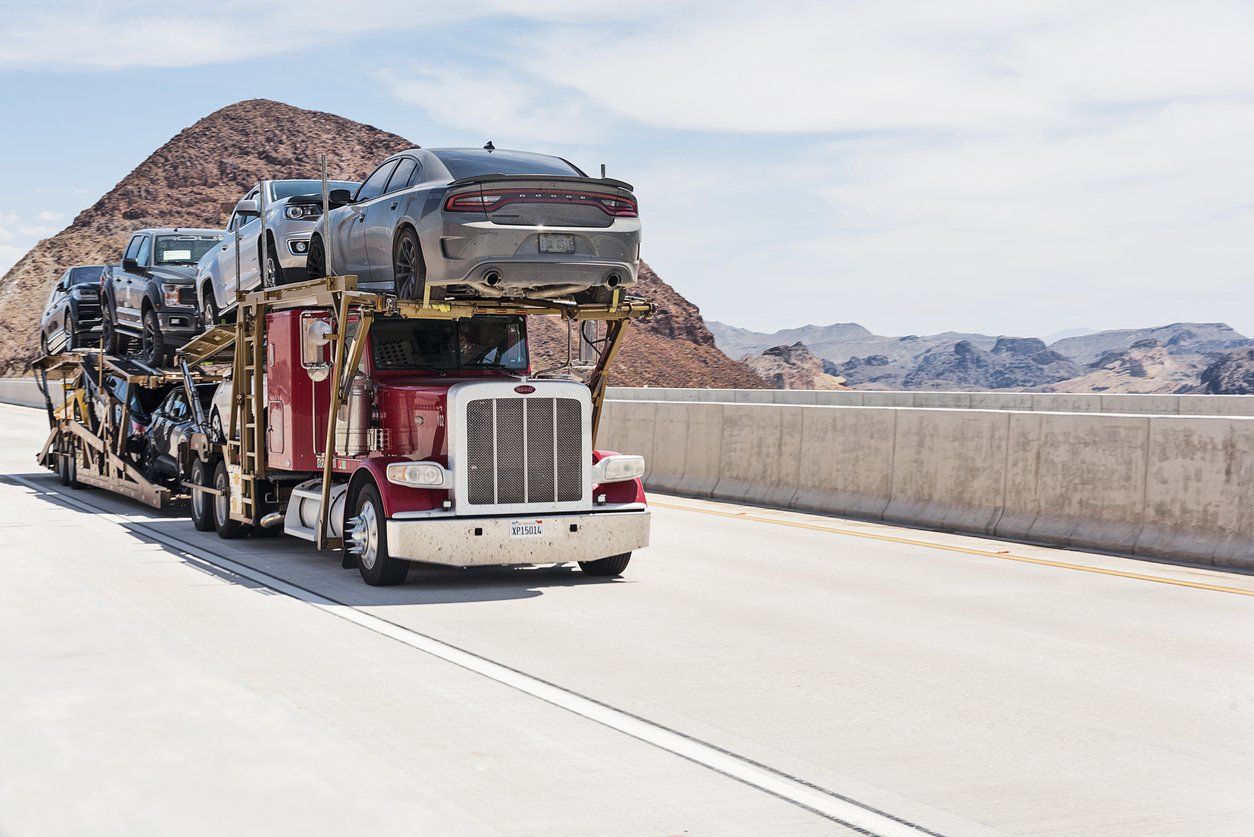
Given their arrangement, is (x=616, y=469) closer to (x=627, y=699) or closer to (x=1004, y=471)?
(x=627, y=699)

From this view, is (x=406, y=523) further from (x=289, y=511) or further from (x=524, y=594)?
(x=289, y=511)

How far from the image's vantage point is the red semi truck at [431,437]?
1112 cm

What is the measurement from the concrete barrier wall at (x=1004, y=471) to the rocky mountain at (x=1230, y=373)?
475 ft

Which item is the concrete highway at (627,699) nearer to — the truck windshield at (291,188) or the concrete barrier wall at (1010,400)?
the truck windshield at (291,188)

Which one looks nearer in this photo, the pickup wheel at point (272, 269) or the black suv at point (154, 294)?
the pickup wheel at point (272, 269)

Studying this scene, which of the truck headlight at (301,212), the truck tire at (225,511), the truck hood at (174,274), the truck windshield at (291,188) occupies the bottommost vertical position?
the truck tire at (225,511)

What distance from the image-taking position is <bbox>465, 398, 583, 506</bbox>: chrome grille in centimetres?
1119

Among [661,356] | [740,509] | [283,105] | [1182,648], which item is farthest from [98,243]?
[1182,648]

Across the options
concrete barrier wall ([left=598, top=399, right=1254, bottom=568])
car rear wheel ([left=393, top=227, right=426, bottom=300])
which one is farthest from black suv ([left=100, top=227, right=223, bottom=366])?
car rear wheel ([left=393, top=227, right=426, bottom=300])

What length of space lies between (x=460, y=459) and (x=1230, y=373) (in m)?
162

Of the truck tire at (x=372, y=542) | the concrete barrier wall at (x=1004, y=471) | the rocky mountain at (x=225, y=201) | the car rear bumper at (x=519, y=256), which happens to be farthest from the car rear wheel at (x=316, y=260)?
the rocky mountain at (x=225, y=201)

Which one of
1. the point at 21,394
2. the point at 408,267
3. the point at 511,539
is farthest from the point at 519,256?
the point at 21,394

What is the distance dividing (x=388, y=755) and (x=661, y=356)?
91037mm

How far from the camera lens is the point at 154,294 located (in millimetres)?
18656
